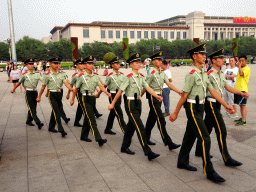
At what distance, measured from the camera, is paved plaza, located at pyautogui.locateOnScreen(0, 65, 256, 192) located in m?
3.71

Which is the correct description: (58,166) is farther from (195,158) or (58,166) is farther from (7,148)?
(195,158)

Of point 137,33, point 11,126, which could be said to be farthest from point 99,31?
point 11,126

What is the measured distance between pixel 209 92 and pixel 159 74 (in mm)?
1740

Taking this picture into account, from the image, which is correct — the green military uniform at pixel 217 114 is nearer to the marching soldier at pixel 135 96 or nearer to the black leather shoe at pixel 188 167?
the black leather shoe at pixel 188 167

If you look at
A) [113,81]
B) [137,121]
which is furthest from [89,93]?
[137,121]

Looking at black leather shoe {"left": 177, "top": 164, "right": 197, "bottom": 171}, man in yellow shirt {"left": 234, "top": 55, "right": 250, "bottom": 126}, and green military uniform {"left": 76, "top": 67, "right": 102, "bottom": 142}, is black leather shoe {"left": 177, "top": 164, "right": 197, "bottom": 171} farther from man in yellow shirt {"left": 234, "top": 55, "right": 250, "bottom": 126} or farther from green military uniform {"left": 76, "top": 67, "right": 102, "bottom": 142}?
man in yellow shirt {"left": 234, "top": 55, "right": 250, "bottom": 126}

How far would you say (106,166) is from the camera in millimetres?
4438

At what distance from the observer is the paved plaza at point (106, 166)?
3705 mm

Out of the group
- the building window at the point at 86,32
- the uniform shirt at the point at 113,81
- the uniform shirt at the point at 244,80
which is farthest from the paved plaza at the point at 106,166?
the building window at the point at 86,32

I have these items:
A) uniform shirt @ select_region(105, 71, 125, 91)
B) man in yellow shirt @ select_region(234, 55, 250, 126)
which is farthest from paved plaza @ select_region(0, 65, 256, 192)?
uniform shirt @ select_region(105, 71, 125, 91)

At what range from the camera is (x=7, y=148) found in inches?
218

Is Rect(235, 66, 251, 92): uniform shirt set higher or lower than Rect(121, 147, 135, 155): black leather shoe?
higher

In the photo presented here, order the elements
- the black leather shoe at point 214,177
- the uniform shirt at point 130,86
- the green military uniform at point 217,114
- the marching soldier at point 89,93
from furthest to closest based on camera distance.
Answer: the marching soldier at point 89,93, the uniform shirt at point 130,86, the green military uniform at point 217,114, the black leather shoe at point 214,177

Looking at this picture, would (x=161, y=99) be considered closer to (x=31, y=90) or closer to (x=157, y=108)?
(x=157, y=108)
